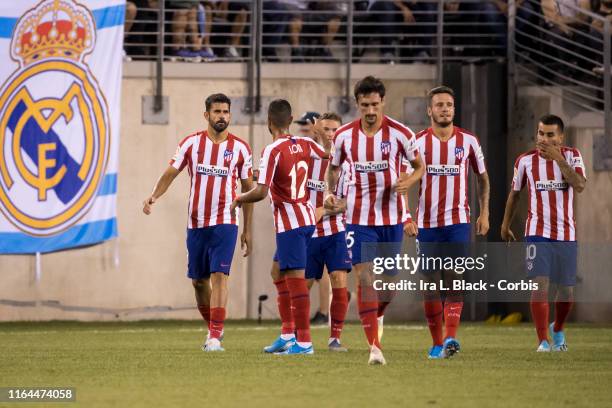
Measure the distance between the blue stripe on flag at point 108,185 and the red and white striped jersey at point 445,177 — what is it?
6135 millimetres

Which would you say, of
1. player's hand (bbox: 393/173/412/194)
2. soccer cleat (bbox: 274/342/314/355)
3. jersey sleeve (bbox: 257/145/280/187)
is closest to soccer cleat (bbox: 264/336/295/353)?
soccer cleat (bbox: 274/342/314/355)

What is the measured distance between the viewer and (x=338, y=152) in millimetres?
10234

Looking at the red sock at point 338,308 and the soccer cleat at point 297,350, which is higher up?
the red sock at point 338,308

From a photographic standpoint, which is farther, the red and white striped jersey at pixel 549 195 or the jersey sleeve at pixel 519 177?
the jersey sleeve at pixel 519 177

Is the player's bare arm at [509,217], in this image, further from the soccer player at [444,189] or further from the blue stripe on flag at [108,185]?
the blue stripe on flag at [108,185]

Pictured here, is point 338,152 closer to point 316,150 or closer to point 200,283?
point 316,150

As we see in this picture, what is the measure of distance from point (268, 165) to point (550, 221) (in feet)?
8.67

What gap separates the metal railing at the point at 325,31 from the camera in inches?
710

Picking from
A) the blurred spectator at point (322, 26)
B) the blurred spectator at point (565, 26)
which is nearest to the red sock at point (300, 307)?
the blurred spectator at point (322, 26)

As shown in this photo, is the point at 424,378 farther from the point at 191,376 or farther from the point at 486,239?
the point at 486,239

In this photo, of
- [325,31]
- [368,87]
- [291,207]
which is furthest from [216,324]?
[325,31]

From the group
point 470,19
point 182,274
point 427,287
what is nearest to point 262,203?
point 182,274

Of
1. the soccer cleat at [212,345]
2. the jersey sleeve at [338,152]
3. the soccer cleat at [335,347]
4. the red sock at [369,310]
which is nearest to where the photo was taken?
the red sock at [369,310]

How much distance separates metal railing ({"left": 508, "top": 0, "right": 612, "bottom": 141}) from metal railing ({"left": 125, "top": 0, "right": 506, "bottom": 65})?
1.16 feet
